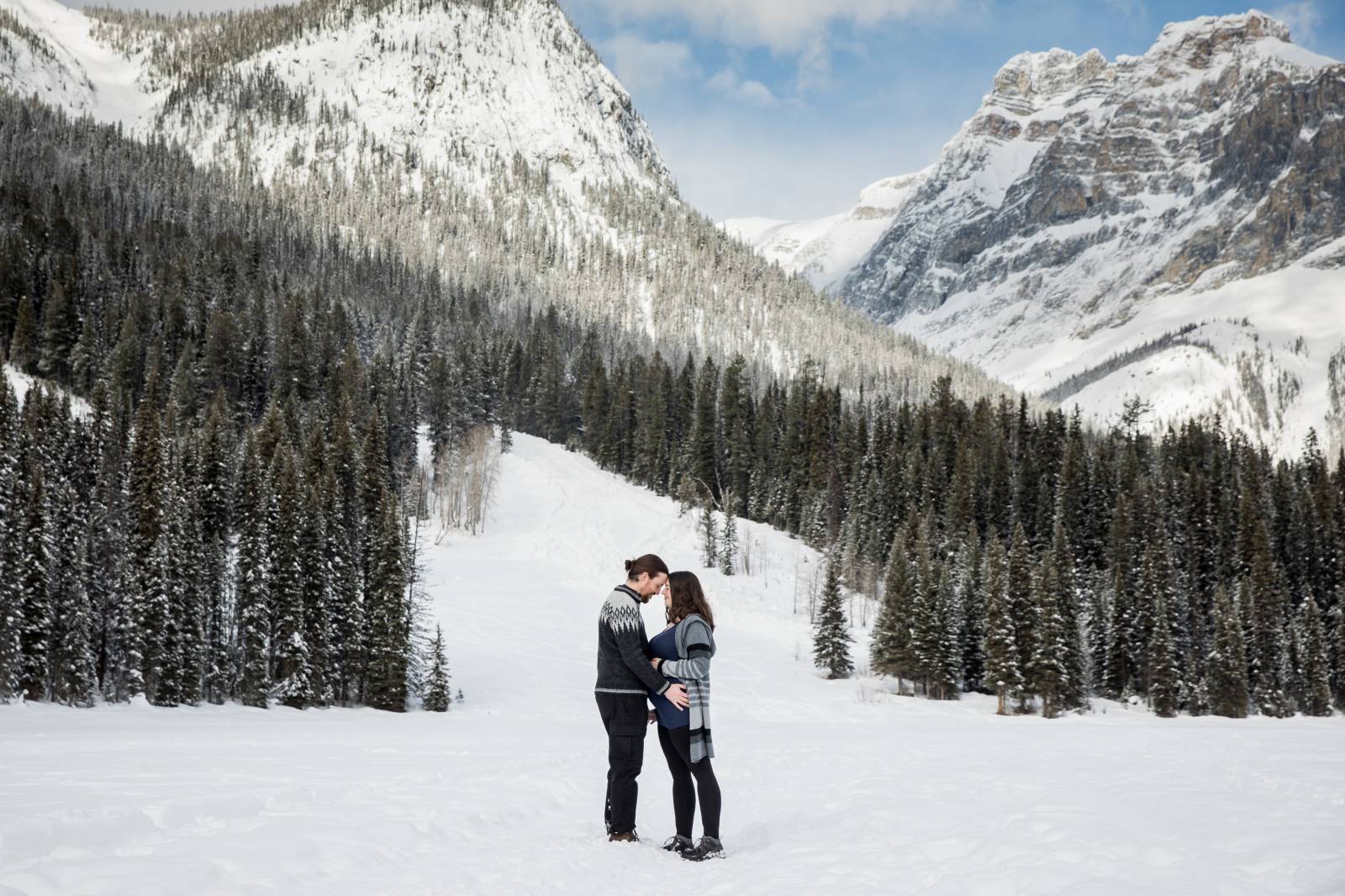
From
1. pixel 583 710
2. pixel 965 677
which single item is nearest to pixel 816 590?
pixel 965 677

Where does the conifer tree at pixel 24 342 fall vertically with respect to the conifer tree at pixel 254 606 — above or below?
above

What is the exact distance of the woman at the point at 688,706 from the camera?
372 inches

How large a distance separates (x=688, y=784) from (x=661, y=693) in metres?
1.18

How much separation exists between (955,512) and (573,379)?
68117 mm

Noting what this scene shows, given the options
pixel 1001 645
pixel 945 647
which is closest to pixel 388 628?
pixel 945 647

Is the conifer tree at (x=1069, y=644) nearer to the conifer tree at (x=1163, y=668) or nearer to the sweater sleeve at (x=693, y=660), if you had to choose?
the conifer tree at (x=1163, y=668)

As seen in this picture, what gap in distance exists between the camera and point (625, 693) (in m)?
9.62

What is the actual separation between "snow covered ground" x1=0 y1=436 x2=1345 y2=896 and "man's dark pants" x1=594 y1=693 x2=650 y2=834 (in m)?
0.37

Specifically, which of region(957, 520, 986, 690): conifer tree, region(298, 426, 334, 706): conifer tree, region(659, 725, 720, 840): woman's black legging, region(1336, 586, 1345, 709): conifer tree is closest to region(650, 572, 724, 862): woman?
region(659, 725, 720, 840): woman's black legging

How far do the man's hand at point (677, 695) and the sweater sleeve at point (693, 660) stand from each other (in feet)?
0.53

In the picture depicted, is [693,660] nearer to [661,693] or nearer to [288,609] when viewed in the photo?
[661,693]

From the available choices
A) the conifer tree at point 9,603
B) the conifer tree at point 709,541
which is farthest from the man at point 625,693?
the conifer tree at point 709,541

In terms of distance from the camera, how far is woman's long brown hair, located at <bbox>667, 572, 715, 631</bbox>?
959 centimetres

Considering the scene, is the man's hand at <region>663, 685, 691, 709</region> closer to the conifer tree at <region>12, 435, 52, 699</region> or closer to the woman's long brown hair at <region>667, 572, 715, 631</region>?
the woman's long brown hair at <region>667, 572, 715, 631</region>
